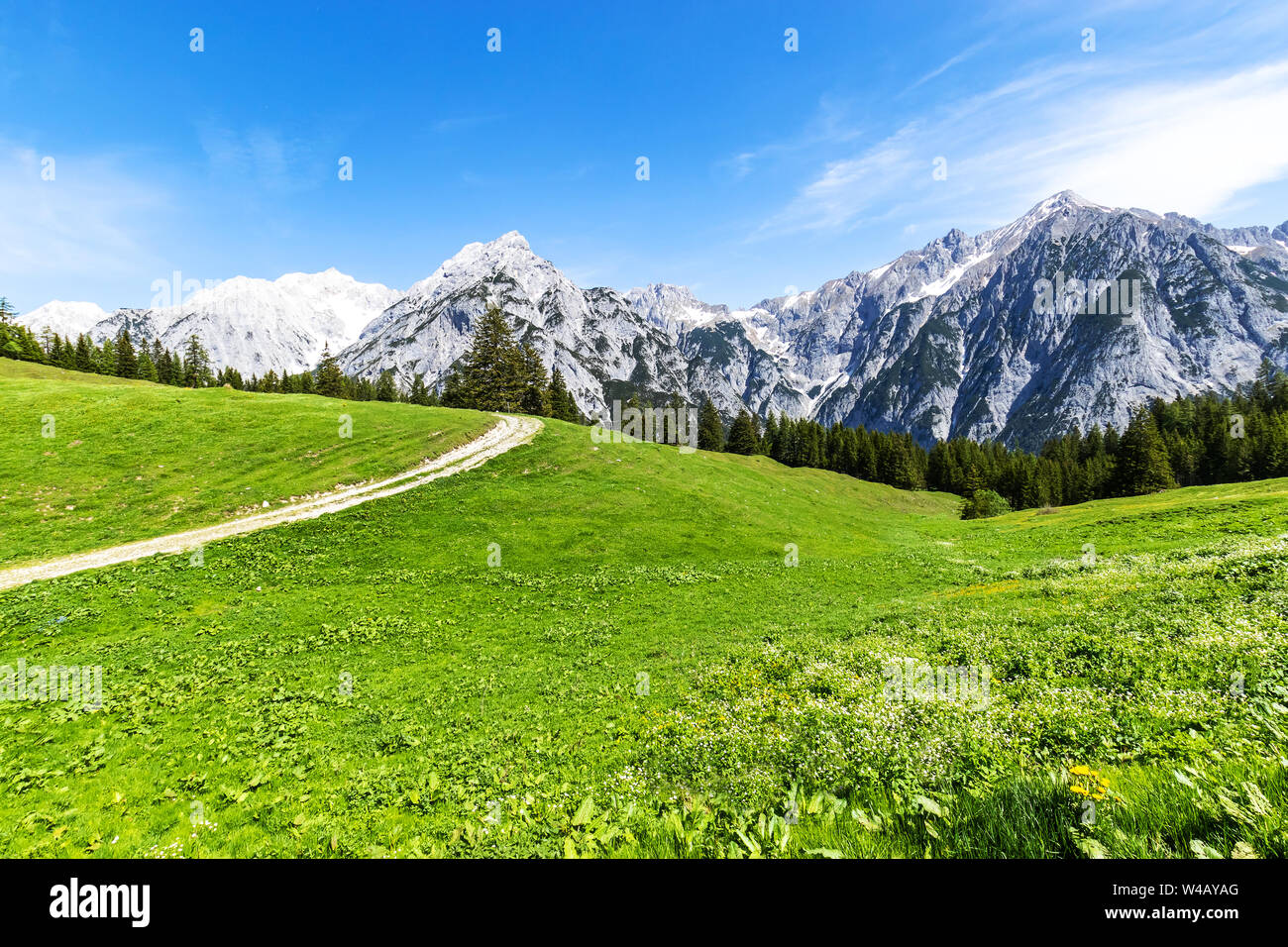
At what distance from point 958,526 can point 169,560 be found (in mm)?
67178

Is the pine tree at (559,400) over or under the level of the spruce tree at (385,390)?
under

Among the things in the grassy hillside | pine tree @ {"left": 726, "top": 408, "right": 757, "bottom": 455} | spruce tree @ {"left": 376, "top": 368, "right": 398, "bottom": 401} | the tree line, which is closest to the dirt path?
the grassy hillside

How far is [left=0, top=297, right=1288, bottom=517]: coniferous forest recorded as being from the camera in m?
79.1

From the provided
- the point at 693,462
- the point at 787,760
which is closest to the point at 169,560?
the point at 787,760

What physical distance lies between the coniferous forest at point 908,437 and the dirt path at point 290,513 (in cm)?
2737

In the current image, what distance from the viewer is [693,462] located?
54.9m

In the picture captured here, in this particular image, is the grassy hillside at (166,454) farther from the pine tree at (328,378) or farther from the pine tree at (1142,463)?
the pine tree at (1142,463)

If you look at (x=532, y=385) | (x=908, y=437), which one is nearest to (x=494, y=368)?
(x=532, y=385)

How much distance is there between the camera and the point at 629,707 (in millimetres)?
13969

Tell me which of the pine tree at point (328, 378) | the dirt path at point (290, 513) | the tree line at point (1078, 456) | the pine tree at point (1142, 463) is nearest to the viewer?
the dirt path at point (290, 513)

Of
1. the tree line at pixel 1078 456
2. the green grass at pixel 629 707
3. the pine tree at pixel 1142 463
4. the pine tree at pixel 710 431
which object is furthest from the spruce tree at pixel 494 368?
the pine tree at pixel 1142 463

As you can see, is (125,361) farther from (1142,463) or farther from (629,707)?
(1142,463)

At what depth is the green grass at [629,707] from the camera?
5977 mm

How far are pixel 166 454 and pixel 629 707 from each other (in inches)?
1631
